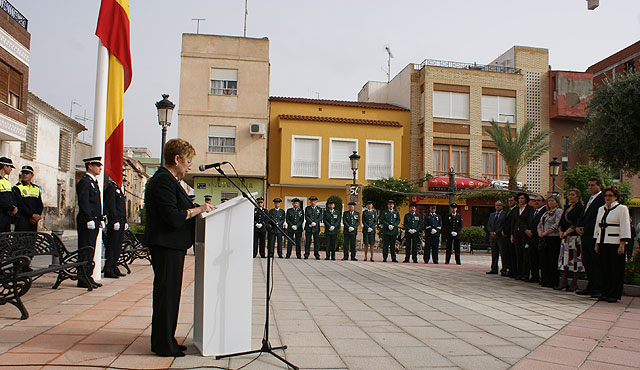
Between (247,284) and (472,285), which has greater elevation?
(247,284)

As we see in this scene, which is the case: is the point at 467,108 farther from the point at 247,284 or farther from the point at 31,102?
the point at 247,284

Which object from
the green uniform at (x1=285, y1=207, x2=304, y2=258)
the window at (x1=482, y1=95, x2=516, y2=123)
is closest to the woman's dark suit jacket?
the green uniform at (x1=285, y1=207, x2=304, y2=258)

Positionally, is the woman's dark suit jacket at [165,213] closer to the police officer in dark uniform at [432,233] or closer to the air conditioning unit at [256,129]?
the police officer in dark uniform at [432,233]

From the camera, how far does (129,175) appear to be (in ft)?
199

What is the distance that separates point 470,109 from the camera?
104 feet

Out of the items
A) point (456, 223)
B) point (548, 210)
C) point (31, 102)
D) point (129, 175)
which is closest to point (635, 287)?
point (548, 210)

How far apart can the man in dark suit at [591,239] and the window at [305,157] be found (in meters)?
22.0

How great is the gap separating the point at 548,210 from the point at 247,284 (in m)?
8.27

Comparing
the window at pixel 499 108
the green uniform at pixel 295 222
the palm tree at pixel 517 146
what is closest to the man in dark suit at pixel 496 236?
the green uniform at pixel 295 222

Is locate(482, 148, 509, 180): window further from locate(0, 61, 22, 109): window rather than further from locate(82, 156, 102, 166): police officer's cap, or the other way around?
locate(82, 156, 102, 166): police officer's cap

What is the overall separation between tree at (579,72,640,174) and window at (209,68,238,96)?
2076 centimetres

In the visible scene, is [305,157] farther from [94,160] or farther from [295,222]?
[94,160]

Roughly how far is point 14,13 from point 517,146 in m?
25.4

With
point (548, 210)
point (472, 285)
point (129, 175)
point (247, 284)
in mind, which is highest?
point (129, 175)
